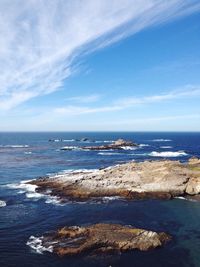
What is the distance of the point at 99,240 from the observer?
36969 mm

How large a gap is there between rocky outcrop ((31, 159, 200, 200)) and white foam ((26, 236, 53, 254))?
734 inches

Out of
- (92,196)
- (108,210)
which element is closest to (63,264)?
(108,210)

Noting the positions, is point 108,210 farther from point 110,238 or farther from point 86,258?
point 86,258

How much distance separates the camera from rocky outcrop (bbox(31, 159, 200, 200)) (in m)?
59.2

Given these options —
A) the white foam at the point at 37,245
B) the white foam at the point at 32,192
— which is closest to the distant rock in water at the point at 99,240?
the white foam at the point at 37,245

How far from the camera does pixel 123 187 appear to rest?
6081 cm

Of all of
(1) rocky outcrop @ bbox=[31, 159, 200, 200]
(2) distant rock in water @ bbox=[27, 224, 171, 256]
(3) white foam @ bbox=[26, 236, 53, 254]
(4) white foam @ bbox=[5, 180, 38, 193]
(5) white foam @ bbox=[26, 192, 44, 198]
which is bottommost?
(3) white foam @ bbox=[26, 236, 53, 254]

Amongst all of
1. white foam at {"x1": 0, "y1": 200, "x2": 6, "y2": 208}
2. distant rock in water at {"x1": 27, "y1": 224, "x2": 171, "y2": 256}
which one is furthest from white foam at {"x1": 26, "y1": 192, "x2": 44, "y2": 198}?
distant rock in water at {"x1": 27, "y1": 224, "x2": 171, "y2": 256}

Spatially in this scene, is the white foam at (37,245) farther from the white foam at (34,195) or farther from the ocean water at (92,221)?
the white foam at (34,195)

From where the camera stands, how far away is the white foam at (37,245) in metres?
36.1

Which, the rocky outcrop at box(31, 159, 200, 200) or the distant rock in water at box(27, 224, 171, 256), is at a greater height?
the rocky outcrop at box(31, 159, 200, 200)

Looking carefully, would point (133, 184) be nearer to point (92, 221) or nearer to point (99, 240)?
point (92, 221)

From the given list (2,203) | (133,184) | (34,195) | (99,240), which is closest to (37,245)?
(99,240)

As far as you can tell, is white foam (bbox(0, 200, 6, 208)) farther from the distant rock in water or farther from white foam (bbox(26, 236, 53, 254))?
Answer: the distant rock in water
